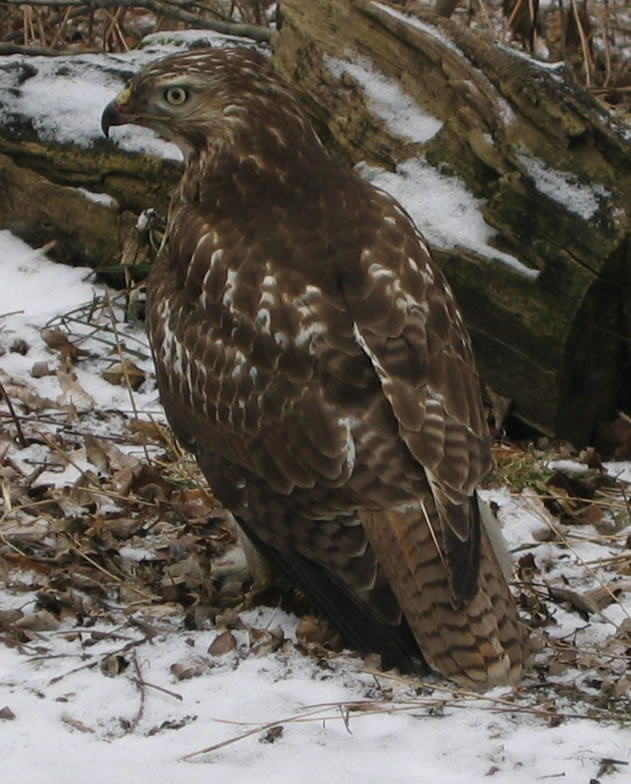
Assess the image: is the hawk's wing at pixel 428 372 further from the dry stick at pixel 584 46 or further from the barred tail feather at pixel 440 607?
the dry stick at pixel 584 46

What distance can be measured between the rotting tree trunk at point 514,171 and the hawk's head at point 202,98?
1299 mm

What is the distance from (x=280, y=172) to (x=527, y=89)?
1.66 m

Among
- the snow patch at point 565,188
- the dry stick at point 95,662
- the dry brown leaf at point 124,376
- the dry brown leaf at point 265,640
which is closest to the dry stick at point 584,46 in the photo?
the snow patch at point 565,188

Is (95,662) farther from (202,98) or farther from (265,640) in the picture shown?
(202,98)

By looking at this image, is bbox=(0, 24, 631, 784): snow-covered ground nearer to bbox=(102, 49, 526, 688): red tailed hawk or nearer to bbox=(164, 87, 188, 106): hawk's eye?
bbox=(102, 49, 526, 688): red tailed hawk

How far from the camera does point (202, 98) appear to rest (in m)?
4.72

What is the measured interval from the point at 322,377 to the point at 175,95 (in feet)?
3.80

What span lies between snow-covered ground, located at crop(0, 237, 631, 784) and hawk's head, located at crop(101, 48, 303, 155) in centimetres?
137

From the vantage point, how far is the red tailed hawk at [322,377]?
155 inches

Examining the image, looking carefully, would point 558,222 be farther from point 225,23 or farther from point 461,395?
point 225,23

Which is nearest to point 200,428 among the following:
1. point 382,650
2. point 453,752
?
point 382,650

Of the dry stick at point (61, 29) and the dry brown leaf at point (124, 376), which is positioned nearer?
the dry brown leaf at point (124, 376)

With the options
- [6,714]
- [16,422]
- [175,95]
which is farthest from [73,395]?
[6,714]

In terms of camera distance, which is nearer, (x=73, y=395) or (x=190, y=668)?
(x=190, y=668)
